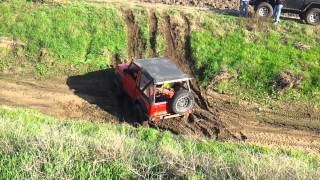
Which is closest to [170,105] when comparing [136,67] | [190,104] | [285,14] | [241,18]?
[190,104]

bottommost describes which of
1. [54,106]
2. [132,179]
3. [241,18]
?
[54,106]

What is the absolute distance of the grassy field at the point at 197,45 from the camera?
17797mm

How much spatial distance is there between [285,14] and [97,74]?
924cm

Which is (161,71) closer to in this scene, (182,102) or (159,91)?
(159,91)

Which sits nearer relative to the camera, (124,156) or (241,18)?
(124,156)

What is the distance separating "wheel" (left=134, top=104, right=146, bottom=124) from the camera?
15383 mm

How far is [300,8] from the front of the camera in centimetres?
2027

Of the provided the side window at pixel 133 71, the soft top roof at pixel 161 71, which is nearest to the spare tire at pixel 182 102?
the soft top roof at pixel 161 71

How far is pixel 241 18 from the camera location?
2038 cm

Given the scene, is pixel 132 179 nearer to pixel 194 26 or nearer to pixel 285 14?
pixel 194 26

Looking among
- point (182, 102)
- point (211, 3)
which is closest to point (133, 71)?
point (182, 102)

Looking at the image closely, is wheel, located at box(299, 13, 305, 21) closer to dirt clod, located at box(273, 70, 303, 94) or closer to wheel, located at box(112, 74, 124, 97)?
dirt clod, located at box(273, 70, 303, 94)

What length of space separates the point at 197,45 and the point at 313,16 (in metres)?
5.05

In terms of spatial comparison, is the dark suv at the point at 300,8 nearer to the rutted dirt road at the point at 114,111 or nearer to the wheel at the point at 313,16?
the wheel at the point at 313,16
